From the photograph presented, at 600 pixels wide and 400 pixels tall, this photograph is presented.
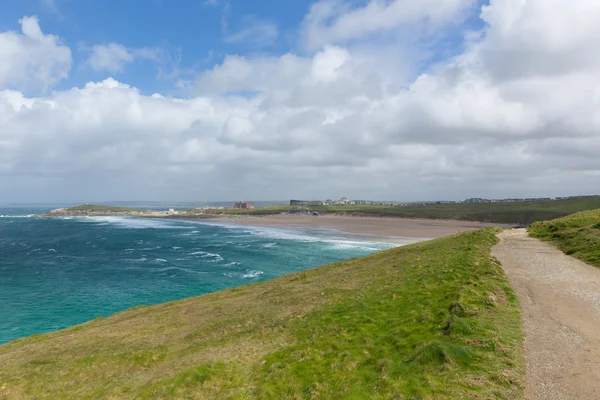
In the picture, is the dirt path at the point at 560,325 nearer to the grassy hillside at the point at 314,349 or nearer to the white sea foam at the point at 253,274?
the grassy hillside at the point at 314,349

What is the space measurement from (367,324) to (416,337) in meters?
3.40

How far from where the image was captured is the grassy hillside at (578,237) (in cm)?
3230

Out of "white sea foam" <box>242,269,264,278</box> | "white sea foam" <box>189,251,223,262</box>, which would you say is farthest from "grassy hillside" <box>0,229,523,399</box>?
"white sea foam" <box>189,251,223,262</box>

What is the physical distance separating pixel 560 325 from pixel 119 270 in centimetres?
6952

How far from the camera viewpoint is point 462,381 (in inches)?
460

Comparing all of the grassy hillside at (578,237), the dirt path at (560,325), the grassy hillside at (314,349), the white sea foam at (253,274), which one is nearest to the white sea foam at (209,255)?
the white sea foam at (253,274)

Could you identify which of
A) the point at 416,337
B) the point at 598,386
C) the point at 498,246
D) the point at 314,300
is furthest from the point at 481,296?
the point at 498,246

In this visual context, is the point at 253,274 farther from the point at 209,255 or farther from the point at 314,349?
the point at 314,349

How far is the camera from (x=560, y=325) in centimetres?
1591

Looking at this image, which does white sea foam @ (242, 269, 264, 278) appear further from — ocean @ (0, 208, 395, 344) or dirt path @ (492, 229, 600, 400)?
dirt path @ (492, 229, 600, 400)

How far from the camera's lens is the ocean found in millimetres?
42000

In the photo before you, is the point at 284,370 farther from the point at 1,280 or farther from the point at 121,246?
the point at 121,246

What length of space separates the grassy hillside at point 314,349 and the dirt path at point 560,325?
67 centimetres

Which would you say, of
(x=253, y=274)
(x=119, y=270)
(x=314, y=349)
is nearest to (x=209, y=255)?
(x=119, y=270)
